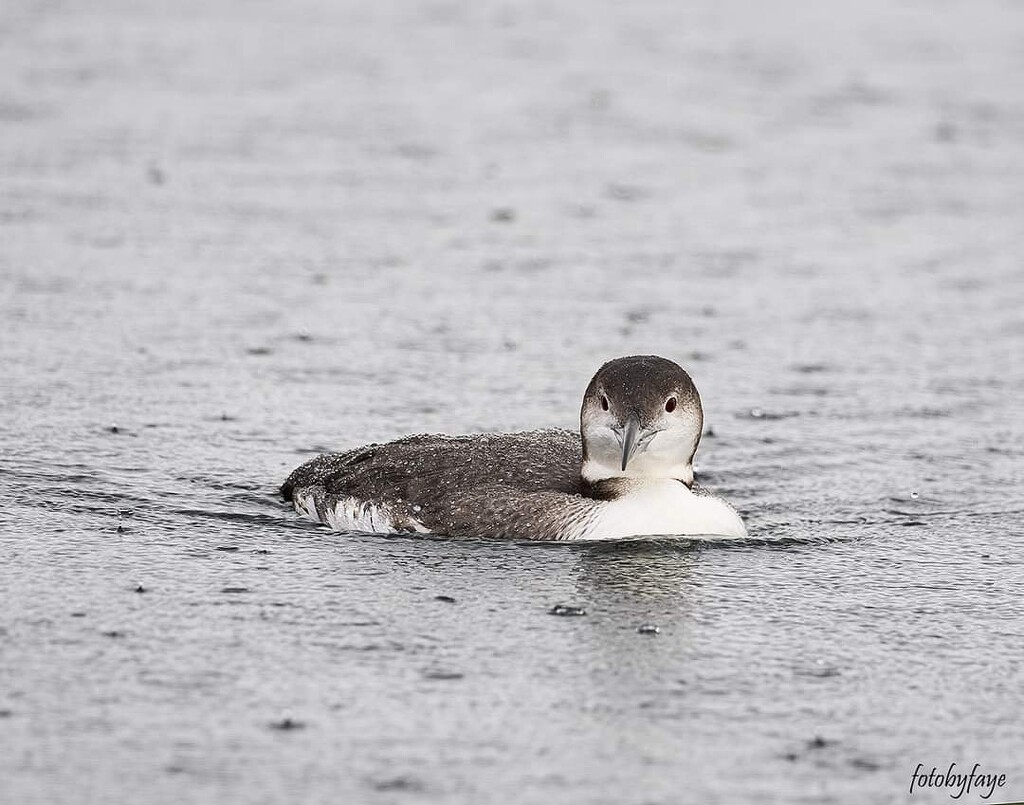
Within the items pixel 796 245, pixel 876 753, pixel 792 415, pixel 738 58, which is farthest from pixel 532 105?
pixel 876 753

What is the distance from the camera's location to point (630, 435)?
730 cm

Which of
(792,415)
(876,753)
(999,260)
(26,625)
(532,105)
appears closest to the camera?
(876,753)

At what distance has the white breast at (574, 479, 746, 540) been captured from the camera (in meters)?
7.39

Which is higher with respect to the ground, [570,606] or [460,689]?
[570,606]

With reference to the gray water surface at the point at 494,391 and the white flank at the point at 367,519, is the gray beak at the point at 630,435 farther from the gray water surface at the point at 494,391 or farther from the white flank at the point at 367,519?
the white flank at the point at 367,519

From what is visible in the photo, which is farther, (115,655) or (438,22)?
(438,22)

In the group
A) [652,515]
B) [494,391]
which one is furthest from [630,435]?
[494,391]

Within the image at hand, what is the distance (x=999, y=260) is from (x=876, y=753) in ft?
25.2

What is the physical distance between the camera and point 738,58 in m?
19.5

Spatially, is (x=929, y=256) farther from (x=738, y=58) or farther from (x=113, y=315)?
(x=738, y=58)

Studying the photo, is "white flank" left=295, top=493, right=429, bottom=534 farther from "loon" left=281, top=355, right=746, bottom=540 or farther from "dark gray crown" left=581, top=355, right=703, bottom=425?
"dark gray crown" left=581, top=355, right=703, bottom=425

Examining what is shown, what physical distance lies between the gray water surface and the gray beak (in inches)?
15.1

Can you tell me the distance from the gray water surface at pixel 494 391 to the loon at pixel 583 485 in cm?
12

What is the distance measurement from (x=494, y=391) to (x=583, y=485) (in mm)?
2190
